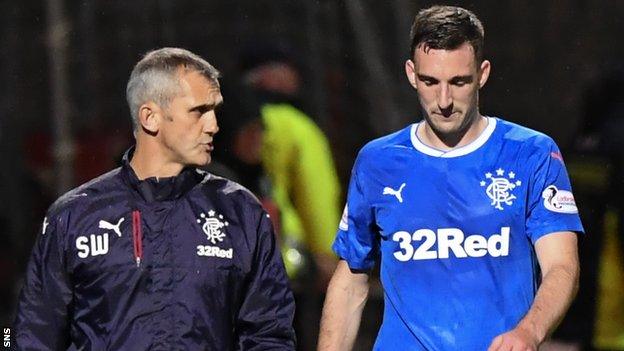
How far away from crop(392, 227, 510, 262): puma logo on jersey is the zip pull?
0.78m

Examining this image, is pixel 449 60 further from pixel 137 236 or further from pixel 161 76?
pixel 137 236

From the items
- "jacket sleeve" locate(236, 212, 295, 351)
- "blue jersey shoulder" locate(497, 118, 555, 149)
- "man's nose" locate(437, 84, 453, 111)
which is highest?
"man's nose" locate(437, 84, 453, 111)

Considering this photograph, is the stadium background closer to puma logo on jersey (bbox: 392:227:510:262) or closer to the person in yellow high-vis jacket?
the person in yellow high-vis jacket

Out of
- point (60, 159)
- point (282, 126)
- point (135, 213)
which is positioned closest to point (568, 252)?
point (135, 213)

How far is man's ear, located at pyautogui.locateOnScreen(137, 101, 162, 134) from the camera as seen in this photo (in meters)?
4.93

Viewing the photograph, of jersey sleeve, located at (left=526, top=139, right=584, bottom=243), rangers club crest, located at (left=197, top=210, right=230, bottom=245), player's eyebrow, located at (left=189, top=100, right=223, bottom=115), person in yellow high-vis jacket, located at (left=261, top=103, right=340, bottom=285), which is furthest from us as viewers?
person in yellow high-vis jacket, located at (left=261, top=103, right=340, bottom=285)

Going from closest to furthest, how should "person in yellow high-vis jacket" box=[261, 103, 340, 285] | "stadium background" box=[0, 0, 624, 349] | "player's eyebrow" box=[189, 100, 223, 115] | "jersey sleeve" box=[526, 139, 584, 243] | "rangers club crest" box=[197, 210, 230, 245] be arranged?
"jersey sleeve" box=[526, 139, 584, 243], "rangers club crest" box=[197, 210, 230, 245], "player's eyebrow" box=[189, 100, 223, 115], "person in yellow high-vis jacket" box=[261, 103, 340, 285], "stadium background" box=[0, 0, 624, 349]

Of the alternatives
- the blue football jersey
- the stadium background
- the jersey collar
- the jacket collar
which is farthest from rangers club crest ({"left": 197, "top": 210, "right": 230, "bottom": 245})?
the stadium background

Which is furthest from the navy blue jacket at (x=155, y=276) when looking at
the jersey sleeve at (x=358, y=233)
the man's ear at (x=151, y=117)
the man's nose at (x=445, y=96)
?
the man's nose at (x=445, y=96)

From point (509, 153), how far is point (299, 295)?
247 centimetres

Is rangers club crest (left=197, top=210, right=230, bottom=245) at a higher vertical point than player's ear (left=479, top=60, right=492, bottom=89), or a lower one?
lower

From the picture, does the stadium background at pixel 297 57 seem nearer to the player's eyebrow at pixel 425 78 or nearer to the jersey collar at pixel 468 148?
the jersey collar at pixel 468 148

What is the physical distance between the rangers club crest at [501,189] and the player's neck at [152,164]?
0.96m

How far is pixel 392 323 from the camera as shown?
16.0ft
